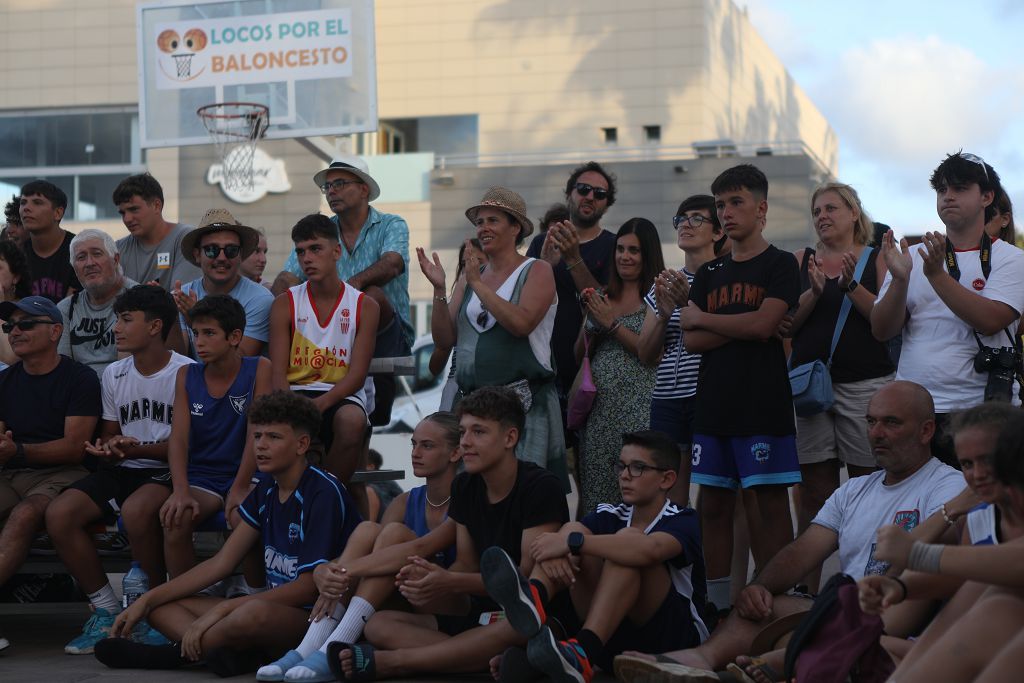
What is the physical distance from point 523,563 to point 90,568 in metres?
2.39

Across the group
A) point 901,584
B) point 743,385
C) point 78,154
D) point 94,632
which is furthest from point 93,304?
point 78,154

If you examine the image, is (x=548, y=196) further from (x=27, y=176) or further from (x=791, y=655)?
(x=791, y=655)

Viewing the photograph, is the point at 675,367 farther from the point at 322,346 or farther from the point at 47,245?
the point at 47,245

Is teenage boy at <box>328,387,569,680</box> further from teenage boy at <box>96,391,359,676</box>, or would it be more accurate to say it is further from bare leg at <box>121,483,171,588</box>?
bare leg at <box>121,483,171,588</box>

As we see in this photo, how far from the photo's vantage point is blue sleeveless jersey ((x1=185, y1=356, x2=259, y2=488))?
6.54 m

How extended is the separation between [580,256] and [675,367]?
2.82ft

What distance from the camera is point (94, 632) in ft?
20.8

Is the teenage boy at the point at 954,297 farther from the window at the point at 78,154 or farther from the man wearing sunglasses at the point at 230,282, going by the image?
the window at the point at 78,154

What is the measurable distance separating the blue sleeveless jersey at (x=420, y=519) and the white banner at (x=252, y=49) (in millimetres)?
12976

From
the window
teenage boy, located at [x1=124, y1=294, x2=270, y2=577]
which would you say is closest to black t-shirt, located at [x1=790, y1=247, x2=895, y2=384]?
Result: teenage boy, located at [x1=124, y1=294, x2=270, y2=577]

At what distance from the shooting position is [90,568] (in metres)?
6.35

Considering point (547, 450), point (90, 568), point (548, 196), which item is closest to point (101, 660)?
point (90, 568)

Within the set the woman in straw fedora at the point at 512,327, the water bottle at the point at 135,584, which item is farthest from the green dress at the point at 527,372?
the water bottle at the point at 135,584

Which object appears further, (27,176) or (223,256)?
Result: (27,176)
